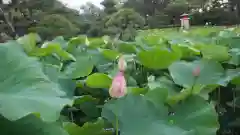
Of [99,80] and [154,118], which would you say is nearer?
[154,118]

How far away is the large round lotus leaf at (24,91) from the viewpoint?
0.42 meters

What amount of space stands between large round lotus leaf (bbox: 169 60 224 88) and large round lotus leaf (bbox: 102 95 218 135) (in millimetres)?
137

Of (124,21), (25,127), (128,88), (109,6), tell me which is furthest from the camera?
(109,6)

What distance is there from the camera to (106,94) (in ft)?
2.66

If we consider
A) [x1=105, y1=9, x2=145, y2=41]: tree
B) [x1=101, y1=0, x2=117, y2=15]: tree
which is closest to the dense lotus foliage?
[x1=105, y1=9, x2=145, y2=41]: tree

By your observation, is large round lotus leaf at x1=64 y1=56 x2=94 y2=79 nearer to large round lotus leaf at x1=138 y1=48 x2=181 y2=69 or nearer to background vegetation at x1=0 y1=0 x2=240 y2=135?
background vegetation at x1=0 y1=0 x2=240 y2=135

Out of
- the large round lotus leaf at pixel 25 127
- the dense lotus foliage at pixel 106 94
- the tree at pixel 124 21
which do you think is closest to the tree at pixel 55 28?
the tree at pixel 124 21

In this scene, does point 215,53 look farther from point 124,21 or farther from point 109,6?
point 109,6

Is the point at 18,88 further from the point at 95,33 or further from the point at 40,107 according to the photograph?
the point at 95,33

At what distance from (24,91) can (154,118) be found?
0.79 feet

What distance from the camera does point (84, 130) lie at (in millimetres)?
585

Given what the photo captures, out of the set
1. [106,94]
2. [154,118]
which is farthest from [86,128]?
[106,94]

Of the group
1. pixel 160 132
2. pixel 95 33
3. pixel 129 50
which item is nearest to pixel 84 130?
pixel 160 132

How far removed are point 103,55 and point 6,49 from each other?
51cm
